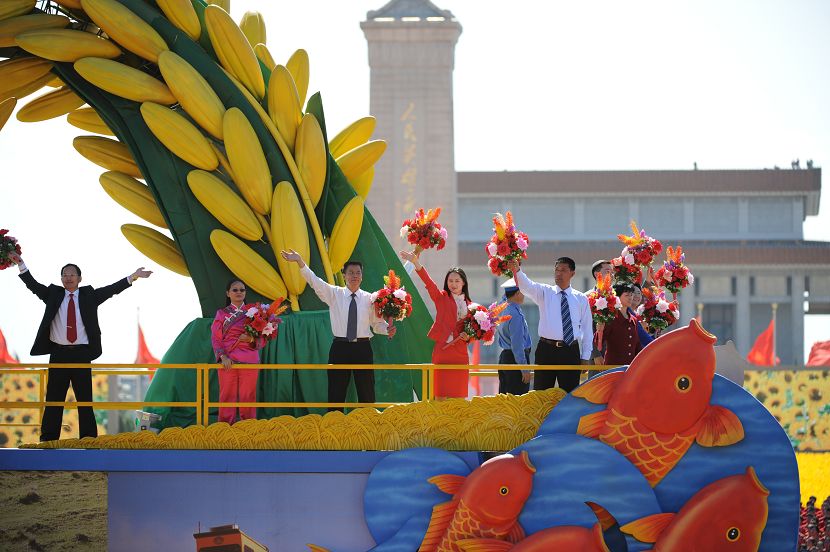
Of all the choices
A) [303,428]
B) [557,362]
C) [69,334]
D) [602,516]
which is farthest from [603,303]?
[69,334]

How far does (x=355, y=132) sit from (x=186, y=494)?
474 cm

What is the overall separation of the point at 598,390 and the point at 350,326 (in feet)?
7.13

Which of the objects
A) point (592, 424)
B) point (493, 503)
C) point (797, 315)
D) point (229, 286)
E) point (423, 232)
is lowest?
point (493, 503)

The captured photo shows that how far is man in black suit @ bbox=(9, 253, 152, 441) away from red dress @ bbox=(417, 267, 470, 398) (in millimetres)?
2573

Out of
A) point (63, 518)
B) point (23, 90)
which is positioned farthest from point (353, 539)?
point (23, 90)

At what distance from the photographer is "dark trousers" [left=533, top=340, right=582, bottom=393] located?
9.23 metres

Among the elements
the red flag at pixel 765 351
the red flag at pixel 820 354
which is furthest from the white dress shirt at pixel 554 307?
the red flag at pixel 765 351

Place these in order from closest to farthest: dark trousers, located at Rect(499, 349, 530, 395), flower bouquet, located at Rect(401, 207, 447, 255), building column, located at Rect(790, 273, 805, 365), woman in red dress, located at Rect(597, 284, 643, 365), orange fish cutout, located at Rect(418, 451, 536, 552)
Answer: orange fish cutout, located at Rect(418, 451, 536, 552) < woman in red dress, located at Rect(597, 284, 643, 365) < flower bouquet, located at Rect(401, 207, 447, 255) < dark trousers, located at Rect(499, 349, 530, 395) < building column, located at Rect(790, 273, 805, 365)

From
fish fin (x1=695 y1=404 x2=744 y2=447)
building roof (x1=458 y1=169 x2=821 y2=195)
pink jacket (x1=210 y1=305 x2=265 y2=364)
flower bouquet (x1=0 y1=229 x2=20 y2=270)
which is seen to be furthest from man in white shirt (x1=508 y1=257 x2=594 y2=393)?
building roof (x1=458 y1=169 x2=821 y2=195)

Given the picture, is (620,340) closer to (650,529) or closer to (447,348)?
(447,348)

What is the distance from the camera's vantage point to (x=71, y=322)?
32.3 ft

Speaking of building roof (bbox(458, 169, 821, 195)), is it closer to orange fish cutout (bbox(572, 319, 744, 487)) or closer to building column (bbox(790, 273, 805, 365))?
building column (bbox(790, 273, 805, 365))

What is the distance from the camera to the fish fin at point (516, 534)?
8156 mm

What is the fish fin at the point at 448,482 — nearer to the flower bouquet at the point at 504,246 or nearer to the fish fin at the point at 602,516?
the fish fin at the point at 602,516
